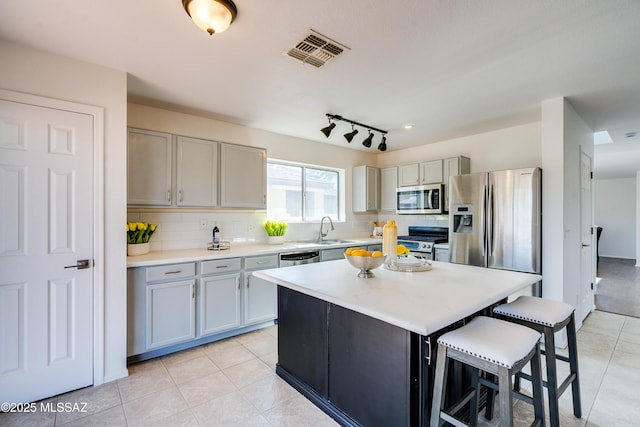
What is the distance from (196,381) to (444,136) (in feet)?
13.8

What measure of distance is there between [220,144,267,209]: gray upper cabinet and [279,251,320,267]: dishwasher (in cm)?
71

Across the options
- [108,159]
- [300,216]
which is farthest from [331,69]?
[300,216]

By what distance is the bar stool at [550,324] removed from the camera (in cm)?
162

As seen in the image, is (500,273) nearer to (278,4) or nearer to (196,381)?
(278,4)

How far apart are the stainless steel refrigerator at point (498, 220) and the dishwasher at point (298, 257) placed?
67.5 inches

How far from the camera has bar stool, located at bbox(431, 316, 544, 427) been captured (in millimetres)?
1227

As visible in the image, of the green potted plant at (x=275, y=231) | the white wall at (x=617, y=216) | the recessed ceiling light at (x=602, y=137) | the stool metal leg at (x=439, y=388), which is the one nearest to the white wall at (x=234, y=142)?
the green potted plant at (x=275, y=231)

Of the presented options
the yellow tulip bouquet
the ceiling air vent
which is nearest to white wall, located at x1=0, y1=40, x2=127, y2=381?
the yellow tulip bouquet

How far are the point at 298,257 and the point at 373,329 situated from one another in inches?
82.3

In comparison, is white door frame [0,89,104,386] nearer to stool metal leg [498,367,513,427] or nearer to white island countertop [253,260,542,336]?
white island countertop [253,260,542,336]

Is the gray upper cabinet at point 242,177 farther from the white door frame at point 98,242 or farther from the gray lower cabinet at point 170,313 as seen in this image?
the white door frame at point 98,242

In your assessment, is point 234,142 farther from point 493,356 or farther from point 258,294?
point 493,356

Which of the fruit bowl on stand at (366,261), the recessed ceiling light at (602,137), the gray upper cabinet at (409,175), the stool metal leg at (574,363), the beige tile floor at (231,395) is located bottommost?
the beige tile floor at (231,395)

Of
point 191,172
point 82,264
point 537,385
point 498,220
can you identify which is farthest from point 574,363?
point 191,172
